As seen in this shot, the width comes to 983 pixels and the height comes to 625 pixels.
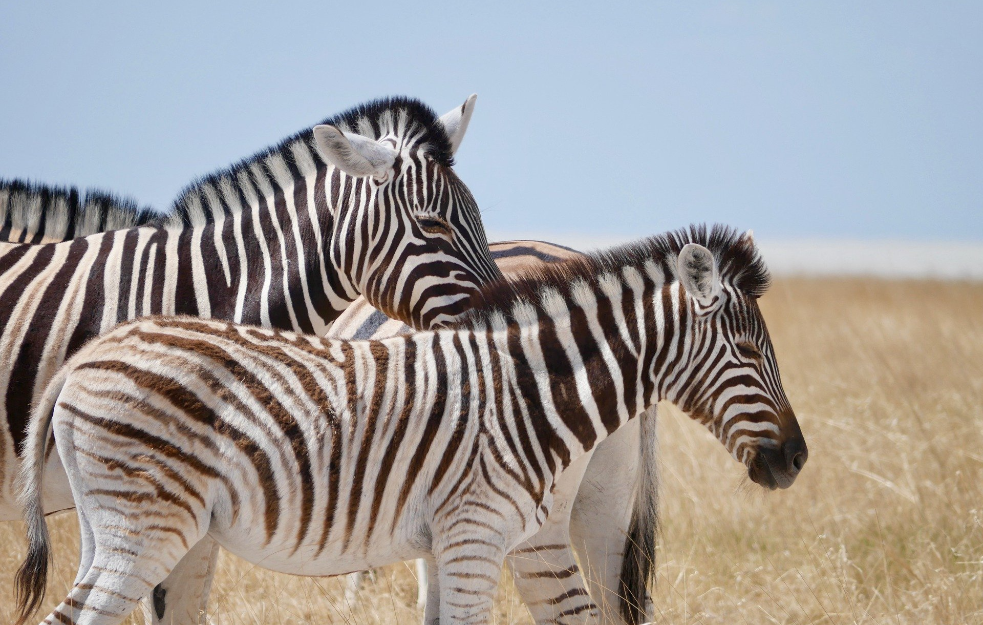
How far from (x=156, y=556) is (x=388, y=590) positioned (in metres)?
3.58

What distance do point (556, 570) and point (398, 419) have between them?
138 cm

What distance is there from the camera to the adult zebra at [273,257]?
14.8 ft

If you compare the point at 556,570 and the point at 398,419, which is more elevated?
the point at 398,419

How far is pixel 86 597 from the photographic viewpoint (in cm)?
323

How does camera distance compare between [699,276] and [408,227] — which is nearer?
[699,276]

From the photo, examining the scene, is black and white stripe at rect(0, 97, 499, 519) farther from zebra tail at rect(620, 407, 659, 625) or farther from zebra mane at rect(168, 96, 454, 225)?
zebra tail at rect(620, 407, 659, 625)

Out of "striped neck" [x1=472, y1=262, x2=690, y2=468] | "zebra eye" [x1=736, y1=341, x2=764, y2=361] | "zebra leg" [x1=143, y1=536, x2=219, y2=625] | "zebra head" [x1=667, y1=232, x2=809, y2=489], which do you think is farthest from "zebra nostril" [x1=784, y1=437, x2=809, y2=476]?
"zebra leg" [x1=143, y1=536, x2=219, y2=625]

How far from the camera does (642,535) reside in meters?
5.02

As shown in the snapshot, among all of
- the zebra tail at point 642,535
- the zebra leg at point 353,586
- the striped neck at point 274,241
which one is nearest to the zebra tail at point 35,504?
the striped neck at point 274,241

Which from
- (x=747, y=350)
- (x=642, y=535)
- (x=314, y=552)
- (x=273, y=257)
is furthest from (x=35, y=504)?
(x=642, y=535)

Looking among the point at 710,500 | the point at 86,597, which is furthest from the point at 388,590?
the point at 86,597

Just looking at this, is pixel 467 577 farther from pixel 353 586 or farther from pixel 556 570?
pixel 353 586

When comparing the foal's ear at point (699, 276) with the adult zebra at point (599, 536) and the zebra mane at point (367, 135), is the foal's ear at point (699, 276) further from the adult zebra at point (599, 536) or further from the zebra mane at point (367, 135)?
the zebra mane at point (367, 135)

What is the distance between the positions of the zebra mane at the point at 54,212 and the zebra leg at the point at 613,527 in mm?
3180
